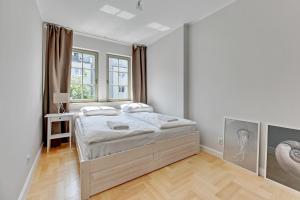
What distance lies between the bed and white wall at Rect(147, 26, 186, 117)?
Result: 0.95m

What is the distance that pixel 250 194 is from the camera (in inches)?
64.9

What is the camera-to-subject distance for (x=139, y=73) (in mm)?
4426

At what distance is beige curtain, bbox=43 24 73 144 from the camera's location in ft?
10.1

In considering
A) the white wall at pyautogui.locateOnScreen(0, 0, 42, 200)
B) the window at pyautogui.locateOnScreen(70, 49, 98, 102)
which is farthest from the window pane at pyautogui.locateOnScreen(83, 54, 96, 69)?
the white wall at pyautogui.locateOnScreen(0, 0, 42, 200)

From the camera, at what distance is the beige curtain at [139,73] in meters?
4.37

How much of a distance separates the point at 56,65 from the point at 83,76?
0.67 m

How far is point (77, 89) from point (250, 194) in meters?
3.83


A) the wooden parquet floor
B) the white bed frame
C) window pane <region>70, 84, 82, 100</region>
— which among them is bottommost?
the wooden parquet floor

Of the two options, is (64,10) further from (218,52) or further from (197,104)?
(197,104)

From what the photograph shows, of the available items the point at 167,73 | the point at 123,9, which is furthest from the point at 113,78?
the point at 123,9

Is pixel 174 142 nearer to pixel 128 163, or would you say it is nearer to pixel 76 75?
pixel 128 163

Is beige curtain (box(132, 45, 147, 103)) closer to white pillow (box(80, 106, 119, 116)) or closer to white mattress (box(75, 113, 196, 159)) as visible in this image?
white pillow (box(80, 106, 119, 116))

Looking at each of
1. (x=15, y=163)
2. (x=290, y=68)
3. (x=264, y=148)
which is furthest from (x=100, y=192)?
(x=290, y=68)

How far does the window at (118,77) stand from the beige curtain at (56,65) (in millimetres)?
1043
